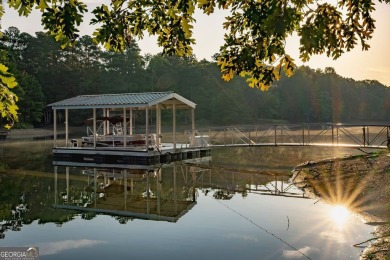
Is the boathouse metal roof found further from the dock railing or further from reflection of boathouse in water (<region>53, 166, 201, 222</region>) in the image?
reflection of boathouse in water (<region>53, 166, 201, 222</region>)

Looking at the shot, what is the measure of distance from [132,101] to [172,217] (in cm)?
1140

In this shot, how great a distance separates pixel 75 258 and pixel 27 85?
45028 millimetres

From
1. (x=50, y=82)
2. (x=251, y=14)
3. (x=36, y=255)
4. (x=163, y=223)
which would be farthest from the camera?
(x=50, y=82)

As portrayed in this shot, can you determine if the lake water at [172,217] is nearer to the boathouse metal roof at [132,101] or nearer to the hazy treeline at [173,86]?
the boathouse metal roof at [132,101]

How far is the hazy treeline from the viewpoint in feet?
181

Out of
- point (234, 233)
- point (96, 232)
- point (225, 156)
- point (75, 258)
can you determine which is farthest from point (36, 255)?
point (225, 156)

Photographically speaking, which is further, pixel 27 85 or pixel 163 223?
pixel 27 85

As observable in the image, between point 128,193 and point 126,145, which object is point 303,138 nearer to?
point 126,145

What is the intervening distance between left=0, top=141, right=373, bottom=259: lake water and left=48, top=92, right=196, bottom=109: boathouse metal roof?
4.49m

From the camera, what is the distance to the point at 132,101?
2042 cm

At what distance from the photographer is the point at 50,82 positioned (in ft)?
183

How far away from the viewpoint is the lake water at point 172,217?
7.31 meters

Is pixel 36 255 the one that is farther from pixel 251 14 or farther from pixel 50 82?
pixel 50 82

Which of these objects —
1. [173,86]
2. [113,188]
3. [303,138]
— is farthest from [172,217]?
[173,86]
